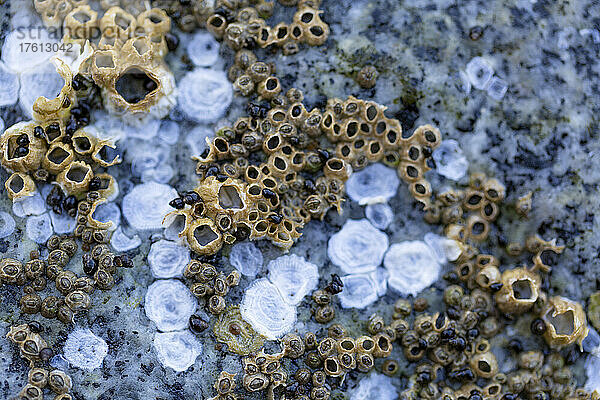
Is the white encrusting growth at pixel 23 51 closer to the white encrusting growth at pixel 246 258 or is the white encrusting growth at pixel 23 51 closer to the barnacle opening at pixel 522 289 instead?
the white encrusting growth at pixel 246 258

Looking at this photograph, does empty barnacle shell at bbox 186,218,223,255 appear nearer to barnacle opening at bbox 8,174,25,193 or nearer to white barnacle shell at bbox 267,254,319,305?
white barnacle shell at bbox 267,254,319,305

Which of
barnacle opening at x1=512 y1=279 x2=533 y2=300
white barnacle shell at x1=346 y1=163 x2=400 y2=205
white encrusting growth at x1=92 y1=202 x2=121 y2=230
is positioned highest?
white barnacle shell at x1=346 y1=163 x2=400 y2=205

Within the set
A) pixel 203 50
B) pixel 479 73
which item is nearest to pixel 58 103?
pixel 203 50

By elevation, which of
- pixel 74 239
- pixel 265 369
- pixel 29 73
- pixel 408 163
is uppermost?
pixel 29 73

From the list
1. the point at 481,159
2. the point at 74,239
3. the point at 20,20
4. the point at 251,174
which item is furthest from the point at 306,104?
the point at 20,20

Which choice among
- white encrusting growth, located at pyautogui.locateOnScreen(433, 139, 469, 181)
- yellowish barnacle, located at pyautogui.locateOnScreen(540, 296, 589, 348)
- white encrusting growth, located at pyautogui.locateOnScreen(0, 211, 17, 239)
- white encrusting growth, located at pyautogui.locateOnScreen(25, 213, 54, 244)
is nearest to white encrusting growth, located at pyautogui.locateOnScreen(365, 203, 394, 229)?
white encrusting growth, located at pyautogui.locateOnScreen(433, 139, 469, 181)

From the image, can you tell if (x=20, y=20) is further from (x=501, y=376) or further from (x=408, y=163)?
(x=501, y=376)
